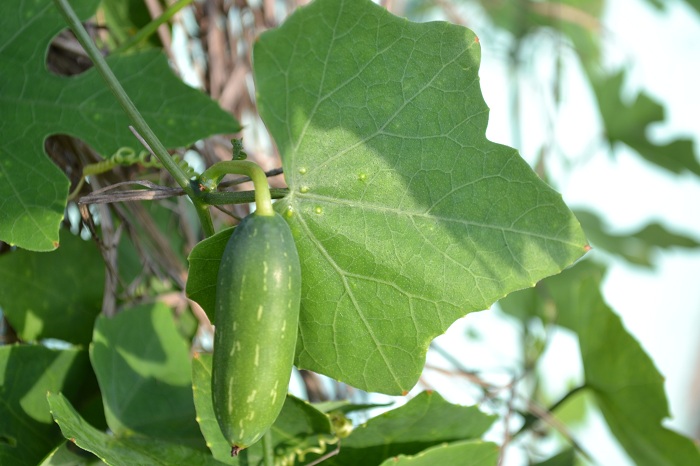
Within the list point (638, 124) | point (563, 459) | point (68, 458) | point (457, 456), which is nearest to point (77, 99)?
point (68, 458)

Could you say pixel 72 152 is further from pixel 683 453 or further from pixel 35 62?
pixel 683 453

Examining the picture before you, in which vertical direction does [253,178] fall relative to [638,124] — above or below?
above

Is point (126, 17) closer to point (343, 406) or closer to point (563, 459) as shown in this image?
point (343, 406)

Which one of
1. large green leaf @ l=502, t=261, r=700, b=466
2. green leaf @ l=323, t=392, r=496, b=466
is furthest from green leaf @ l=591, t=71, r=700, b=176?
green leaf @ l=323, t=392, r=496, b=466

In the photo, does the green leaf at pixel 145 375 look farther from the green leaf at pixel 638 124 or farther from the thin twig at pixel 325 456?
the green leaf at pixel 638 124

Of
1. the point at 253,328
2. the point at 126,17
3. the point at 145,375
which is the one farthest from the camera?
the point at 126,17

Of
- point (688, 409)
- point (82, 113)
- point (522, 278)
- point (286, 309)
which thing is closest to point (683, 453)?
point (522, 278)

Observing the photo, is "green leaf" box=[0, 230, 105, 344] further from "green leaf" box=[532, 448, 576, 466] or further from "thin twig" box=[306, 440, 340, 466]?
"green leaf" box=[532, 448, 576, 466]
